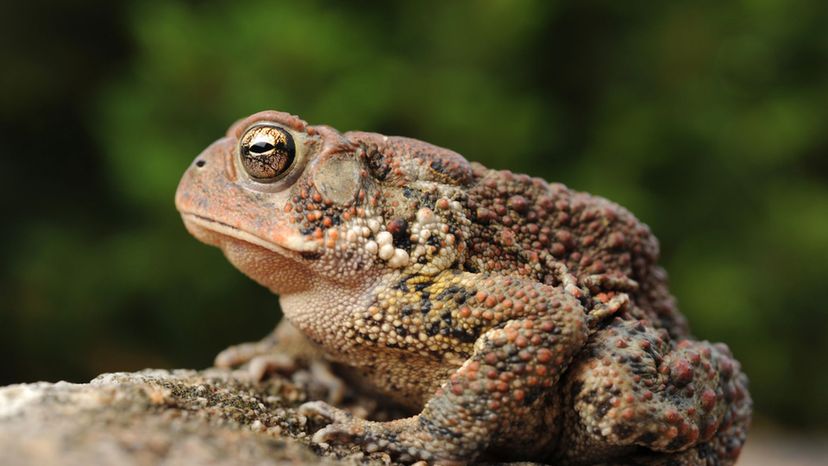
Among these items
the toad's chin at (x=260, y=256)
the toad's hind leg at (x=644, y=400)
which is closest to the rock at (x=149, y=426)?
the toad's chin at (x=260, y=256)

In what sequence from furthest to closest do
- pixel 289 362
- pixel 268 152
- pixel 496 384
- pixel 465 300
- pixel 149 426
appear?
pixel 289 362 → pixel 268 152 → pixel 465 300 → pixel 496 384 → pixel 149 426

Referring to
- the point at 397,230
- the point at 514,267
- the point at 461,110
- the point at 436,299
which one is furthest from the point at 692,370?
the point at 461,110

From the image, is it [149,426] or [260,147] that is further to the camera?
[260,147]

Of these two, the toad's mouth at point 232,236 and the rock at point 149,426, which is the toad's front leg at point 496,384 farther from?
the toad's mouth at point 232,236

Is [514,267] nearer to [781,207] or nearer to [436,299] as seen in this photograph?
[436,299]

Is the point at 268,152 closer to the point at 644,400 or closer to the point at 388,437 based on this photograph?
the point at 388,437

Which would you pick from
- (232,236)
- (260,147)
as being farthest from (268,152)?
(232,236)

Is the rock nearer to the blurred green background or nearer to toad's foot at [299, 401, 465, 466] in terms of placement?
toad's foot at [299, 401, 465, 466]
